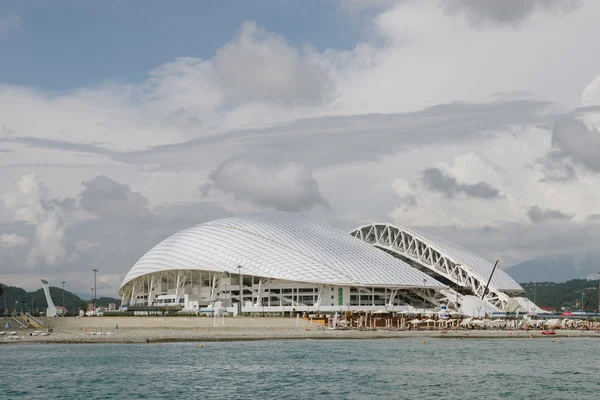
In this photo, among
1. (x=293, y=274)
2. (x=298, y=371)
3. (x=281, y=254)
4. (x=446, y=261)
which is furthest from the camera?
(x=446, y=261)

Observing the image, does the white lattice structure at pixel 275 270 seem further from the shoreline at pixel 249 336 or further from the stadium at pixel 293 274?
the shoreline at pixel 249 336

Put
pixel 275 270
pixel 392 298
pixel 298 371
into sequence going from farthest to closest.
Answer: pixel 392 298
pixel 275 270
pixel 298 371

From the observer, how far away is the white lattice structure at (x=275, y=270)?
115688 millimetres

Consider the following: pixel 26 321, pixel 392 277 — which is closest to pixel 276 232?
pixel 392 277

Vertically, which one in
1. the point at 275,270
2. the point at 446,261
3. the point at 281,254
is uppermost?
the point at 446,261

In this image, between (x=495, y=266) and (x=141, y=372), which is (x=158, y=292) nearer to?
(x=495, y=266)

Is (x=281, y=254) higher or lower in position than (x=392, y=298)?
higher

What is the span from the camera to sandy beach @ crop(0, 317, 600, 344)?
80375 mm

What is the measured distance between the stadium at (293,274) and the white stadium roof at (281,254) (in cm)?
16

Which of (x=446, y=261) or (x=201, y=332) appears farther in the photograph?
(x=446, y=261)

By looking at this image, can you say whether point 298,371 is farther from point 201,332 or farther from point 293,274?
point 293,274

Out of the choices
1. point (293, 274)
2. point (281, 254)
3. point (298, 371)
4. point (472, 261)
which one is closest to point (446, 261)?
point (472, 261)

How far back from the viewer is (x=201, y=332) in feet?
282

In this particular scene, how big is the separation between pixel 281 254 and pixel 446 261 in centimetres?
3663
